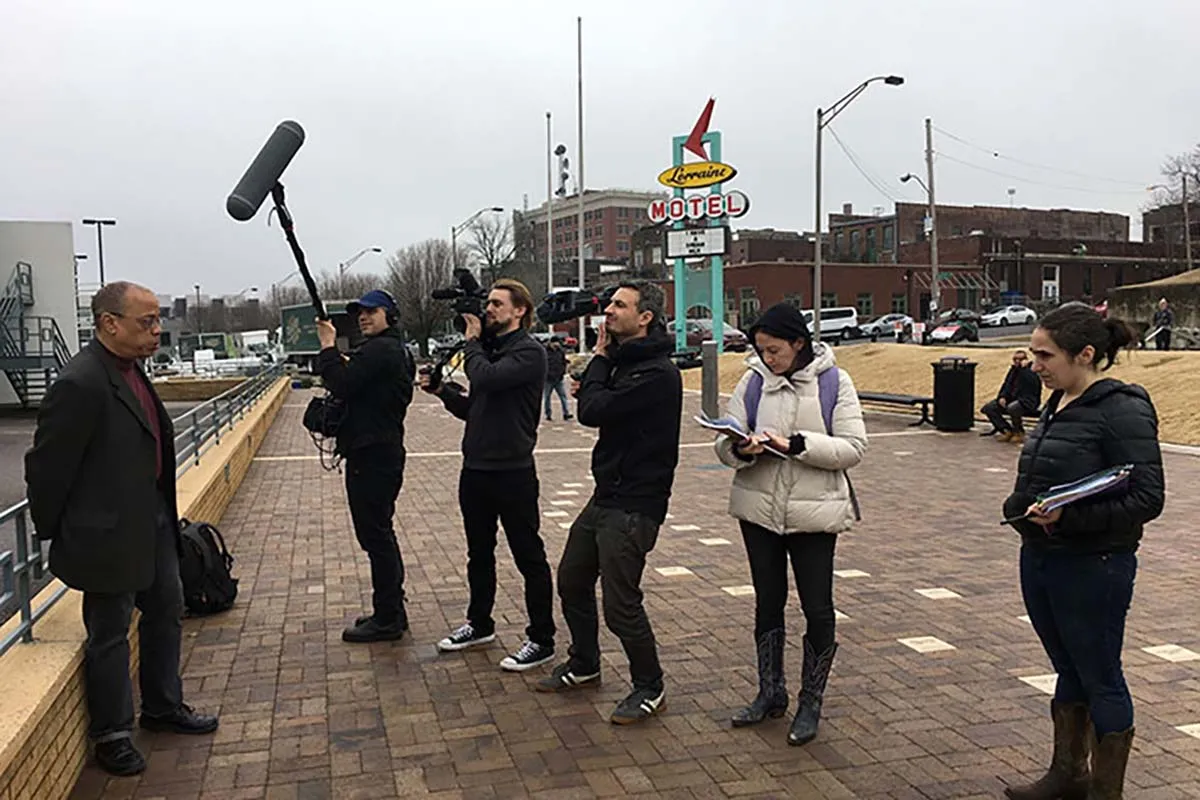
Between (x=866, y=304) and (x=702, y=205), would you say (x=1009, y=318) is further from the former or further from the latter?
(x=702, y=205)

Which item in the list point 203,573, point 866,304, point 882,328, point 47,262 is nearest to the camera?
point 203,573

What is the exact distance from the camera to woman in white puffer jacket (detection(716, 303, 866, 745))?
12.5ft

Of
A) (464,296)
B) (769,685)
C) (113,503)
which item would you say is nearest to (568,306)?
(464,296)

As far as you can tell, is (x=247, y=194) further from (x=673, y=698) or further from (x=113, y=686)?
(x=673, y=698)

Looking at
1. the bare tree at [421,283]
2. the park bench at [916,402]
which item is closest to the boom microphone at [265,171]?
the park bench at [916,402]

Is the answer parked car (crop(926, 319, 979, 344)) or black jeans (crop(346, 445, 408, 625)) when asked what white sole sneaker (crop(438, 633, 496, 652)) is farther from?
parked car (crop(926, 319, 979, 344))

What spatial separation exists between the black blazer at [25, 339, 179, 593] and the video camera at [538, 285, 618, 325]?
1934mm

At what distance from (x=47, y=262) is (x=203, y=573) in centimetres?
3134

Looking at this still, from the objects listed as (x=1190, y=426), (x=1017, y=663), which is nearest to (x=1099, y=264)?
(x=1190, y=426)

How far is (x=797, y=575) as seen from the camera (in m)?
3.89

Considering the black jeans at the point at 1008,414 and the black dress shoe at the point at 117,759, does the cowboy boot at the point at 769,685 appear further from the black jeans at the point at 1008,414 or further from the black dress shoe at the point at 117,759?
the black jeans at the point at 1008,414

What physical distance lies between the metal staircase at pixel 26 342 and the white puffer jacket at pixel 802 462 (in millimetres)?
30167

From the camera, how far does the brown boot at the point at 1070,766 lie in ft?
11.1

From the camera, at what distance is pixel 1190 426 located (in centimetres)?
1384
